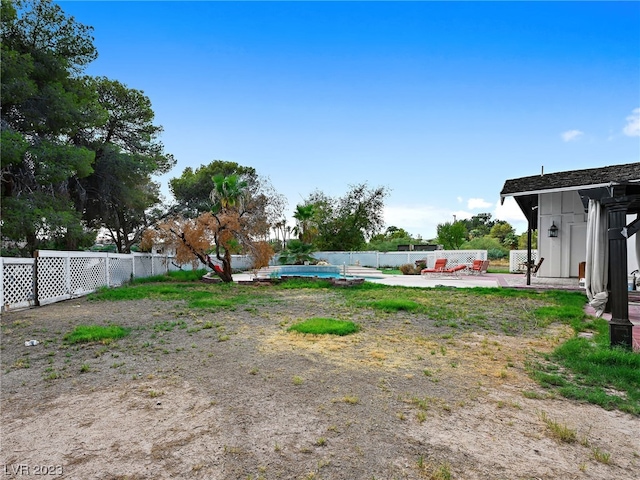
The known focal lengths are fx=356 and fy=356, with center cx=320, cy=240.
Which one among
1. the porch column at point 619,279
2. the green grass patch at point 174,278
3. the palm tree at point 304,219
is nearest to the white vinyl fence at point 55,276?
the green grass patch at point 174,278

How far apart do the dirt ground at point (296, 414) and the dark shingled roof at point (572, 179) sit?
8311mm

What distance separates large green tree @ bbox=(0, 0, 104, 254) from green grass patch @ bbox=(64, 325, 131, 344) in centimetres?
754

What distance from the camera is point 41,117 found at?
1166cm

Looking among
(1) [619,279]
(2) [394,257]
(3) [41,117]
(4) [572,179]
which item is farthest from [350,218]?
(1) [619,279]

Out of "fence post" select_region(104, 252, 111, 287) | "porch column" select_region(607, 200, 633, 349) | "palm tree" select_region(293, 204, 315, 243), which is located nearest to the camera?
"porch column" select_region(607, 200, 633, 349)

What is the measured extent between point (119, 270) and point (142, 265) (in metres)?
2.34

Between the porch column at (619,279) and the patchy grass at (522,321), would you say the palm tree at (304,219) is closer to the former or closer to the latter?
the patchy grass at (522,321)

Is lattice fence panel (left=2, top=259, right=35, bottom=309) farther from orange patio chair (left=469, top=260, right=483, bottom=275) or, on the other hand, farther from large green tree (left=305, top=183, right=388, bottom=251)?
large green tree (left=305, top=183, right=388, bottom=251)

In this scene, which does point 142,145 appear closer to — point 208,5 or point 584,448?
point 208,5

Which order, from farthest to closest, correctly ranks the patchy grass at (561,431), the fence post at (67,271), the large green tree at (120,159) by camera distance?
1. the large green tree at (120,159)
2. the fence post at (67,271)
3. the patchy grass at (561,431)

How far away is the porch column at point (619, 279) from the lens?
4242mm

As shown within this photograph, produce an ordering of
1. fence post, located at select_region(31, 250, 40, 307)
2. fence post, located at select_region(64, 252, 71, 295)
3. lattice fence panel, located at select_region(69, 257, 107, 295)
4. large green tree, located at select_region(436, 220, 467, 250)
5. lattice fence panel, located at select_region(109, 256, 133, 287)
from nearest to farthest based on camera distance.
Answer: fence post, located at select_region(31, 250, 40, 307), fence post, located at select_region(64, 252, 71, 295), lattice fence panel, located at select_region(69, 257, 107, 295), lattice fence panel, located at select_region(109, 256, 133, 287), large green tree, located at select_region(436, 220, 467, 250)

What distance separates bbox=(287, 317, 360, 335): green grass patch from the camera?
5.23m

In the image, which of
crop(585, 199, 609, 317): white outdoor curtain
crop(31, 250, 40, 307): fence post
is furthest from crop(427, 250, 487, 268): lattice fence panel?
crop(31, 250, 40, 307): fence post
